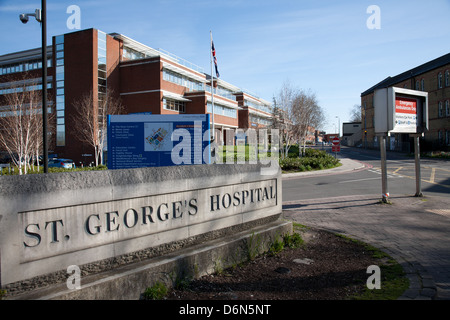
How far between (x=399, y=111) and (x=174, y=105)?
36371 mm

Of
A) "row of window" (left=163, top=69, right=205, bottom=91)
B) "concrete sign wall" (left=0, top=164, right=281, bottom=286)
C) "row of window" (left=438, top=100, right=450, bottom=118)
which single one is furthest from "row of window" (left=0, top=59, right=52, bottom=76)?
"row of window" (left=438, top=100, right=450, bottom=118)

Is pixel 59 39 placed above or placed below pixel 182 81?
above

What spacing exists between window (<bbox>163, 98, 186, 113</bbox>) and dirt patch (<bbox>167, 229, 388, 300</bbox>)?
3840 cm

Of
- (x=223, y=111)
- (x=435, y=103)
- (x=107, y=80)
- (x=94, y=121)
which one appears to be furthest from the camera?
(x=223, y=111)

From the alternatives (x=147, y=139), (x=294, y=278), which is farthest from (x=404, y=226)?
(x=147, y=139)

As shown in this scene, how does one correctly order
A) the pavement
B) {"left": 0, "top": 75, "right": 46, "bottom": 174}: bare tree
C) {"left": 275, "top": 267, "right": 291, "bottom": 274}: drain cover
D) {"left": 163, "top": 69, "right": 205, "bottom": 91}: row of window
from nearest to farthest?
the pavement
{"left": 275, "top": 267, "right": 291, "bottom": 274}: drain cover
{"left": 0, "top": 75, "right": 46, "bottom": 174}: bare tree
{"left": 163, "top": 69, "right": 205, "bottom": 91}: row of window

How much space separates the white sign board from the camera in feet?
32.5

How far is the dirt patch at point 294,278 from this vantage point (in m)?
3.73

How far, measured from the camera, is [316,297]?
12.1ft

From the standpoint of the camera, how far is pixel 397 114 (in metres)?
10.3

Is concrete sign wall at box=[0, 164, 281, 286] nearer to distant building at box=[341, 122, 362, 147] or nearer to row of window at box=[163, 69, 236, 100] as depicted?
row of window at box=[163, 69, 236, 100]

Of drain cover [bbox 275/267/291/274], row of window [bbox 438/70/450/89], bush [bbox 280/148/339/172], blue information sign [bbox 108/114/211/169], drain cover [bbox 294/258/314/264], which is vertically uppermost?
row of window [bbox 438/70/450/89]

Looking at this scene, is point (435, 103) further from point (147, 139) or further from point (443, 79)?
point (147, 139)

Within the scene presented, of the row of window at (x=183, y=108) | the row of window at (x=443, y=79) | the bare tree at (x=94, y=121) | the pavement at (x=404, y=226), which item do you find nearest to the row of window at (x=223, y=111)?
the row of window at (x=183, y=108)
